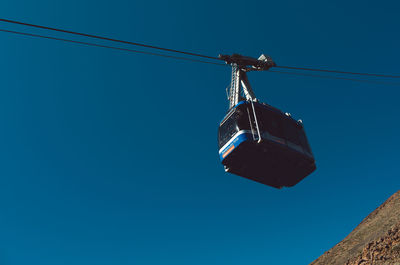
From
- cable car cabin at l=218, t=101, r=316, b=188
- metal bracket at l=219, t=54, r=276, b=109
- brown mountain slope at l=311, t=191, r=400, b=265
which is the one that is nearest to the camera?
cable car cabin at l=218, t=101, r=316, b=188

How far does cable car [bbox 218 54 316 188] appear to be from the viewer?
41.1 ft

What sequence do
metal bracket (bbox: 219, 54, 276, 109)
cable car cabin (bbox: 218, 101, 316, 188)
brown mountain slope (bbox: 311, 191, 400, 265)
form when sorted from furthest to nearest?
brown mountain slope (bbox: 311, 191, 400, 265) → metal bracket (bbox: 219, 54, 276, 109) → cable car cabin (bbox: 218, 101, 316, 188)

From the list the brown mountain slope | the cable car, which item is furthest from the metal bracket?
the brown mountain slope

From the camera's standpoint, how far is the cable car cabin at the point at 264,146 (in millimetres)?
12516

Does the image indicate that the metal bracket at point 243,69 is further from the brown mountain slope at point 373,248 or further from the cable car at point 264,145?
the brown mountain slope at point 373,248

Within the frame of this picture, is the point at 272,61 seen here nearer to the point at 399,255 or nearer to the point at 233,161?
the point at 233,161

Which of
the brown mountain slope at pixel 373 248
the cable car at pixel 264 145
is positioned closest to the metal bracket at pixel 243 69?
the cable car at pixel 264 145

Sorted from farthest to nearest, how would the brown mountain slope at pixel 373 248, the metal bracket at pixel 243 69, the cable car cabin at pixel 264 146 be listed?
the brown mountain slope at pixel 373 248 → the metal bracket at pixel 243 69 → the cable car cabin at pixel 264 146

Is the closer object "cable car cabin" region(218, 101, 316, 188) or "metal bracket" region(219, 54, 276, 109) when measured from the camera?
"cable car cabin" region(218, 101, 316, 188)

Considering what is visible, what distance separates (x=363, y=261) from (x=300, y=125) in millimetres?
18313

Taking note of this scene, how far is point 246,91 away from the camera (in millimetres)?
17672

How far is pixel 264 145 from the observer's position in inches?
487

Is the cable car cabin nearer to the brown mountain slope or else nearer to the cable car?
the cable car

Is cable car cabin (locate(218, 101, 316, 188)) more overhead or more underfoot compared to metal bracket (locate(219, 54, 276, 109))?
more underfoot
